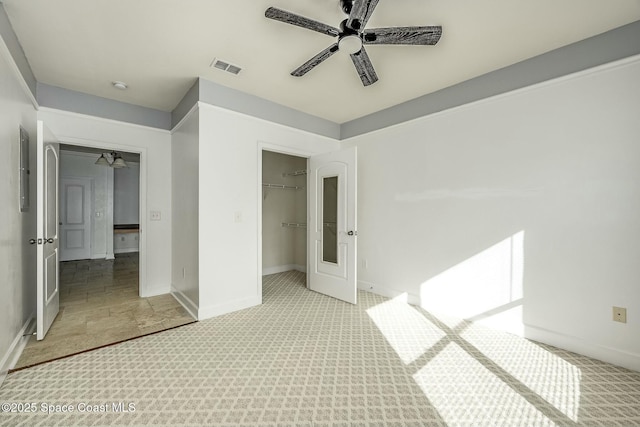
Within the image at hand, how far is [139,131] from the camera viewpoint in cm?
377

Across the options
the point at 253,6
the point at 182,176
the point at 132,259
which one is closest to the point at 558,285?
the point at 253,6

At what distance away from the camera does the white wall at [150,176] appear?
3.49 metres

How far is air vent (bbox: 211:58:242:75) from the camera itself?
2730 millimetres

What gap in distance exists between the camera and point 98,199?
21.4 feet

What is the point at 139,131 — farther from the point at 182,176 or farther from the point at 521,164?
the point at 521,164

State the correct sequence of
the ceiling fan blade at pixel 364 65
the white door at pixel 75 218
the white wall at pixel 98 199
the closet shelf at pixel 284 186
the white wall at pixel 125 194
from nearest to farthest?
the ceiling fan blade at pixel 364 65, the closet shelf at pixel 284 186, the white door at pixel 75 218, the white wall at pixel 98 199, the white wall at pixel 125 194

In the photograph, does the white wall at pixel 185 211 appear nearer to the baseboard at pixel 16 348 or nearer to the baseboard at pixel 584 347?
the baseboard at pixel 16 348

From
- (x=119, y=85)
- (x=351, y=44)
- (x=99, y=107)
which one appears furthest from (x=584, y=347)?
(x=99, y=107)

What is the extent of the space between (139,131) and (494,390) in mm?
4834

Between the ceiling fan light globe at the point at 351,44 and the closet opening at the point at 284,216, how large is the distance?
319cm

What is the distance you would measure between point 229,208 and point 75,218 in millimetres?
5555

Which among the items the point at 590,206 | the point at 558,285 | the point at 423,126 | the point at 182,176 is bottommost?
the point at 558,285

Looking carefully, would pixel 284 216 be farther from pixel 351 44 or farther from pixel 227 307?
pixel 351 44

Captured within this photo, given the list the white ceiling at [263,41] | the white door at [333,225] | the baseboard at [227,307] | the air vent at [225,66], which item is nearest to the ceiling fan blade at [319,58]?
the white ceiling at [263,41]
